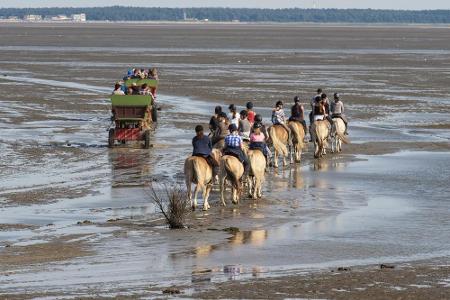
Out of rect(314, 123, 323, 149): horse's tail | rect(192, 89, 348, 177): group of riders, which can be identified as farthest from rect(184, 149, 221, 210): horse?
rect(314, 123, 323, 149): horse's tail

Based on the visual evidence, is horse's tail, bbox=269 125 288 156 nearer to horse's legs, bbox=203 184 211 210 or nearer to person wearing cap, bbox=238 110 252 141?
person wearing cap, bbox=238 110 252 141

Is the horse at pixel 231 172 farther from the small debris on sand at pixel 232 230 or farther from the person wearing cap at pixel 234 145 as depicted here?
the small debris on sand at pixel 232 230

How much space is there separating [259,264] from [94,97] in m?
34.0

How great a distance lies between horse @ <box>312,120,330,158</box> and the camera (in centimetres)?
3051

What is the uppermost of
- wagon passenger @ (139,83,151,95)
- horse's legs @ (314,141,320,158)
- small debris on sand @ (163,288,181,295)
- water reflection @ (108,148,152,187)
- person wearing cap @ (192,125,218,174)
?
person wearing cap @ (192,125,218,174)

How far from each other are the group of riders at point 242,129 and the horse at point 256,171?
0.70ft

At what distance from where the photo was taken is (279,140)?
93.7ft

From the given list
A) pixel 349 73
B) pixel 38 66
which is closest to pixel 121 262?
pixel 349 73

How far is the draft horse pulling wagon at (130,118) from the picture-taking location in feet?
106

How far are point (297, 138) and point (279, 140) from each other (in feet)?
3.66

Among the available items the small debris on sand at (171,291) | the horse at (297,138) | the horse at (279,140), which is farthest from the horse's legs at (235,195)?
the small debris on sand at (171,291)

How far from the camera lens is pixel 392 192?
81.5 feet

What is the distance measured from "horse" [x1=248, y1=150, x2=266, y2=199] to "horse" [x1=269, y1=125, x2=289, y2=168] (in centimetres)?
423

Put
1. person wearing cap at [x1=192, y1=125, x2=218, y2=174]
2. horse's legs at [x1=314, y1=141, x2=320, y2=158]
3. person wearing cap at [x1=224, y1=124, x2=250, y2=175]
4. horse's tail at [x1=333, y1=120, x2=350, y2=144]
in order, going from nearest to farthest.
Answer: person wearing cap at [x1=192, y1=125, x2=218, y2=174] < person wearing cap at [x1=224, y1=124, x2=250, y2=175] < horse's legs at [x1=314, y1=141, x2=320, y2=158] < horse's tail at [x1=333, y1=120, x2=350, y2=144]
